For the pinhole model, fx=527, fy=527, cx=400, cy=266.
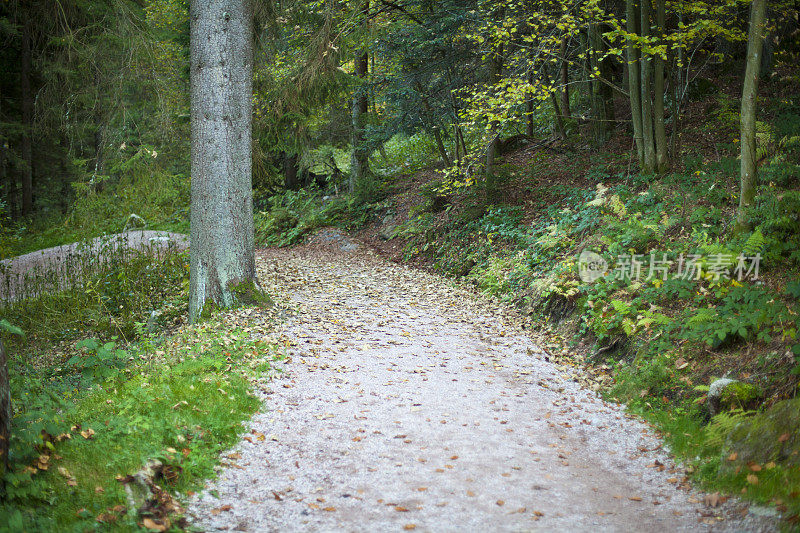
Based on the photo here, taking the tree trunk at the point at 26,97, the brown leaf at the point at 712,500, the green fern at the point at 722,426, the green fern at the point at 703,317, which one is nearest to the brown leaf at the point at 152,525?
the brown leaf at the point at 712,500

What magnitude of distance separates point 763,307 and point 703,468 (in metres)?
2.01

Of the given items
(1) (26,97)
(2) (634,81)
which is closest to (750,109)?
(2) (634,81)

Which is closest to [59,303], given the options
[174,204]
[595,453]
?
[595,453]

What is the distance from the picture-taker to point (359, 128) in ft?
54.3

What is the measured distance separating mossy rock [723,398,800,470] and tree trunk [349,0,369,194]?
1266 centimetres

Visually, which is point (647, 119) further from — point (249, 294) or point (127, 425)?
point (127, 425)

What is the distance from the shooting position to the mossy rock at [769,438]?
3629 millimetres

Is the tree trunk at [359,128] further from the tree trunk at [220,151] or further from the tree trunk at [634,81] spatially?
the tree trunk at [634,81]

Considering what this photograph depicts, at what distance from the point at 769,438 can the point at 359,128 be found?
14.5 m

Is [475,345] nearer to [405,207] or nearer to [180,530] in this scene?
[180,530]

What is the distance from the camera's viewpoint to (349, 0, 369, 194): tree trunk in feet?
50.8

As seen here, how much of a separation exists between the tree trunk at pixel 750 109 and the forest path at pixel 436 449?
3210 millimetres
